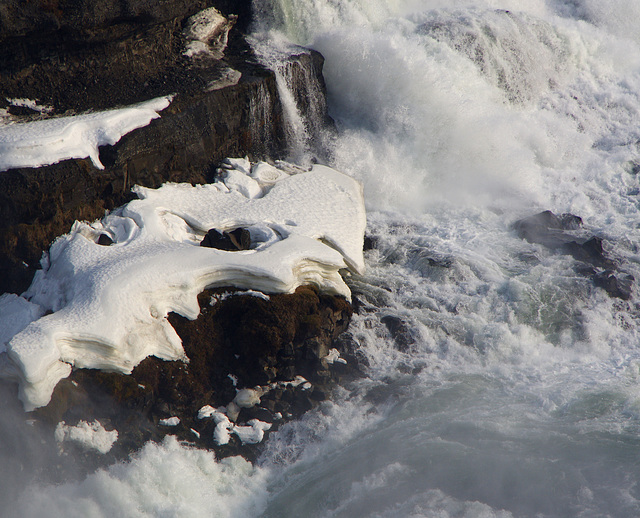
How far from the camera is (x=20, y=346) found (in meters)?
6.34

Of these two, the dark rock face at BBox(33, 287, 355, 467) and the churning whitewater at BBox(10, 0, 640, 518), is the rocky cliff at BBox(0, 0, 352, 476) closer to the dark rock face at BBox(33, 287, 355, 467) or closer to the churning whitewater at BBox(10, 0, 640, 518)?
the dark rock face at BBox(33, 287, 355, 467)

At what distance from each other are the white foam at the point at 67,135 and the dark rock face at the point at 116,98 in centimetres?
12

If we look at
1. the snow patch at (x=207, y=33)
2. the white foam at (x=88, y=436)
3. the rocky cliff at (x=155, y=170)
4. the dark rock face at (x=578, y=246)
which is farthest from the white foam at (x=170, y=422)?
the dark rock face at (x=578, y=246)

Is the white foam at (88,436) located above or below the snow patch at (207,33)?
below

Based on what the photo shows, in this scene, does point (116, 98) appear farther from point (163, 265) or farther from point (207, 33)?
point (163, 265)

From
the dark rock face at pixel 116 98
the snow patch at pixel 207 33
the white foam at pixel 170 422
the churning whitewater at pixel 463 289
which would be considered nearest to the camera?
A: the churning whitewater at pixel 463 289

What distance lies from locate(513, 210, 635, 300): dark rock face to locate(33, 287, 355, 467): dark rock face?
147 inches

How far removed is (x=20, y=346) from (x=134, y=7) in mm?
5103

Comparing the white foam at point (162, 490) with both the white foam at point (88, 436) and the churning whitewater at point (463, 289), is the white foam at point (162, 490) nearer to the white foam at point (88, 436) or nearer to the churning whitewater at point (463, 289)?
the churning whitewater at point (463, 289)

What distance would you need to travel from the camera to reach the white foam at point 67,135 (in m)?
7.63

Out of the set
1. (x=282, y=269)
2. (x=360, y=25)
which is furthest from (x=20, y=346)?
(x=360, y=25)

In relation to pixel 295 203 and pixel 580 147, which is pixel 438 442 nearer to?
pixel 295 203

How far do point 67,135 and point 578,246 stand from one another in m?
7.42

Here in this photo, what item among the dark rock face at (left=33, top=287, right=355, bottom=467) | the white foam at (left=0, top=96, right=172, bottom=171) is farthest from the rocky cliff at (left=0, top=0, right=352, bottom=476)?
the white foam at (left=0, top=96, right=172, bottom=171)
